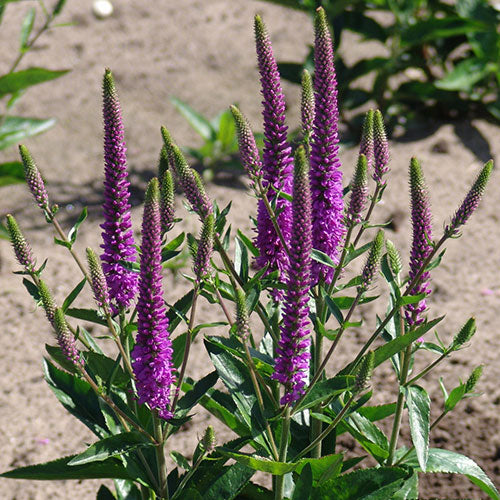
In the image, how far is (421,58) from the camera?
7.01 m

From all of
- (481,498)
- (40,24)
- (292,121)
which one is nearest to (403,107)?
(292,121)

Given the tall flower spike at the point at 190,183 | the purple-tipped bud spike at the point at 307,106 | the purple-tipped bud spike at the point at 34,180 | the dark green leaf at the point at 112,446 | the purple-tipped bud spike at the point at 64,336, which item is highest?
the purple-tipped bud spike at the point at 307,106

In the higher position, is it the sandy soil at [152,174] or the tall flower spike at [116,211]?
the tall flower spike at [116,211]

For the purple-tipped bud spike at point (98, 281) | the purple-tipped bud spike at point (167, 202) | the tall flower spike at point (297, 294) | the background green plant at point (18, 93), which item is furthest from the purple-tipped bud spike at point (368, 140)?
the background green plant at point (18, 93)

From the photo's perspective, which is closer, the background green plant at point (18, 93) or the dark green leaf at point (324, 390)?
the dark green leaf at point (324, 390)

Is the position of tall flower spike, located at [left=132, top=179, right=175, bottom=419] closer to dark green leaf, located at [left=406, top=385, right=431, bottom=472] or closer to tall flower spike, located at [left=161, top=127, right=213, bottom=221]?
tall flower spike, located at [left=161, top=127, right=213, bottom=221]

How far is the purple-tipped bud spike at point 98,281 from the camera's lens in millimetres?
2442

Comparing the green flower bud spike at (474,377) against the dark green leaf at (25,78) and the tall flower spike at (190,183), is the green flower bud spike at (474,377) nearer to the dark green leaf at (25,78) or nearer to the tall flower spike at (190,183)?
the tall flower spike at (190,183)

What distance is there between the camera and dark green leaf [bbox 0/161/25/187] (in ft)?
17.2

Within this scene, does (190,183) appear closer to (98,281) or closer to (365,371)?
(98,281)

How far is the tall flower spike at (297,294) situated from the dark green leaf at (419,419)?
0.43 meters

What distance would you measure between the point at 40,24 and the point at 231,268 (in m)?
5.70

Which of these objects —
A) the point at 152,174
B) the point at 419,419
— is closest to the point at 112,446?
the point at 419,419

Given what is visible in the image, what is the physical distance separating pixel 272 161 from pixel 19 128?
11.2ft
